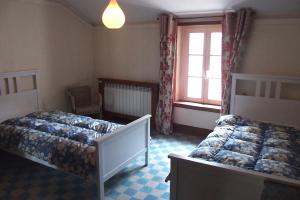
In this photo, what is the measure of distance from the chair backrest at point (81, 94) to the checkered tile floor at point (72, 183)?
1.52 metres

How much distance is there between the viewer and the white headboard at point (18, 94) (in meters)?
3.59

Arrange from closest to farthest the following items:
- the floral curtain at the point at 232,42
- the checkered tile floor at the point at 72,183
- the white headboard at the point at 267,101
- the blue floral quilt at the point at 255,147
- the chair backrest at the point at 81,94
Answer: the blue floral quilt at the point at 255,147, the checkered tile floor at the point at 72,183, the white headboard at the point at 267,101, the floral curtain at the point at 232,42, the chair backrest at the point at 81,94

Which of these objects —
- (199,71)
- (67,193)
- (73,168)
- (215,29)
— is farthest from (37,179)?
(215,29)

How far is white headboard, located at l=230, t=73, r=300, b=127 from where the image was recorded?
10.8 ft

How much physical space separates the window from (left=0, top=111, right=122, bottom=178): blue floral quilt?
1743 mm

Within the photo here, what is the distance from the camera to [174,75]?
420 centimetres

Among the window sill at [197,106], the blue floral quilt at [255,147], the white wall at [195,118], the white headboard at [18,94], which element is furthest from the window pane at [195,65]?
the white headboard at [18,94]

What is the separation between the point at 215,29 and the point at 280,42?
94 centimetres

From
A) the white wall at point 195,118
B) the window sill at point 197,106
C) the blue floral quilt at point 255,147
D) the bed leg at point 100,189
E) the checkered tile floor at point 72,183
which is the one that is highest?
the window sill at point 197,106

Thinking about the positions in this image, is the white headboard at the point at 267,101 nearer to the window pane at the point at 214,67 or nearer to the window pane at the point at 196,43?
the window pane at the point at 214,67

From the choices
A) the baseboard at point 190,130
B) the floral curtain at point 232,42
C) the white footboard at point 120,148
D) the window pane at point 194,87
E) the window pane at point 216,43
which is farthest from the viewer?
the window pane at point 194,87

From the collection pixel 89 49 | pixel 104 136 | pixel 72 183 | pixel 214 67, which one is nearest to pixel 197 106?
pixel 214 67

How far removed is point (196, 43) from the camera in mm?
4148

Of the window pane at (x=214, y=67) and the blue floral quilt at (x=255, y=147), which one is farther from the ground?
the window pane at (x=214, y=67)
